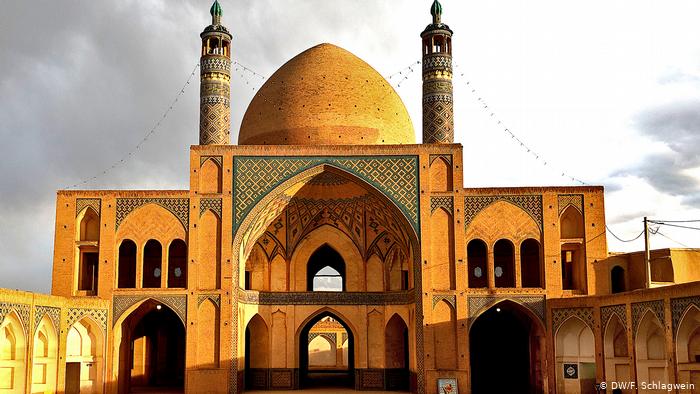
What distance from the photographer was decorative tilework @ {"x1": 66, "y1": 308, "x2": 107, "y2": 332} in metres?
14.9

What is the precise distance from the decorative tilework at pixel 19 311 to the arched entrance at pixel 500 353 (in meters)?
9.32

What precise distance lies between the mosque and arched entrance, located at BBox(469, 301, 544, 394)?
0.12ft

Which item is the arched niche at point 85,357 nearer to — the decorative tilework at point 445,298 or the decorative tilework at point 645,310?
the decorative tilework at point 445,298

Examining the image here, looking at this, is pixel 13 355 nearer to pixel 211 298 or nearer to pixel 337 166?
pixel 211 298

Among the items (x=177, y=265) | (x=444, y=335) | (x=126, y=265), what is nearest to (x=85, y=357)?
(x=126, y=265)

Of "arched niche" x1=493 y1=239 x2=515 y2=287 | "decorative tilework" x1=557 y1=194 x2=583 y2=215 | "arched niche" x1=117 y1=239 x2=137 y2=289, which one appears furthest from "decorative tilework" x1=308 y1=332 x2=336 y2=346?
"decorative tilework" x1=557 y1=194 x2=583 y2=215

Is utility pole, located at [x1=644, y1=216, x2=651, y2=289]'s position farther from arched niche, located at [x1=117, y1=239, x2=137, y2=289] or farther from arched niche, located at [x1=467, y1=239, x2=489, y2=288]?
arched niche, located at [x1=117, y1=239, x2=137, y2=289]

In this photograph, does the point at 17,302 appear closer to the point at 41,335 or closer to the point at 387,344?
the point at 41,335

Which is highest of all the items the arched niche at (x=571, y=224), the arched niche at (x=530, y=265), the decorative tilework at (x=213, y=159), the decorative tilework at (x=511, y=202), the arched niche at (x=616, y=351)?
the decorative tilework at (x=213, y=159)

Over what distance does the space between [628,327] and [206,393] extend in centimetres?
775

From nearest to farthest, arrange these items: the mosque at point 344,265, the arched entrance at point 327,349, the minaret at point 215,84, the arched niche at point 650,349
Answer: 1. the arched niche at point 650,349
2. the mosque at point 344,265
3. the minaret at point 215,84
4. the arched entrance at point 327,349

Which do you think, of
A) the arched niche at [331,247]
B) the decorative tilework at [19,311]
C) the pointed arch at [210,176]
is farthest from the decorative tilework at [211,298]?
the decorative tilework at [19,311]

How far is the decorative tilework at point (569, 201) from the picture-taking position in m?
16.0

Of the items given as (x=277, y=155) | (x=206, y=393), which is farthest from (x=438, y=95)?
(x=206, y=393)
